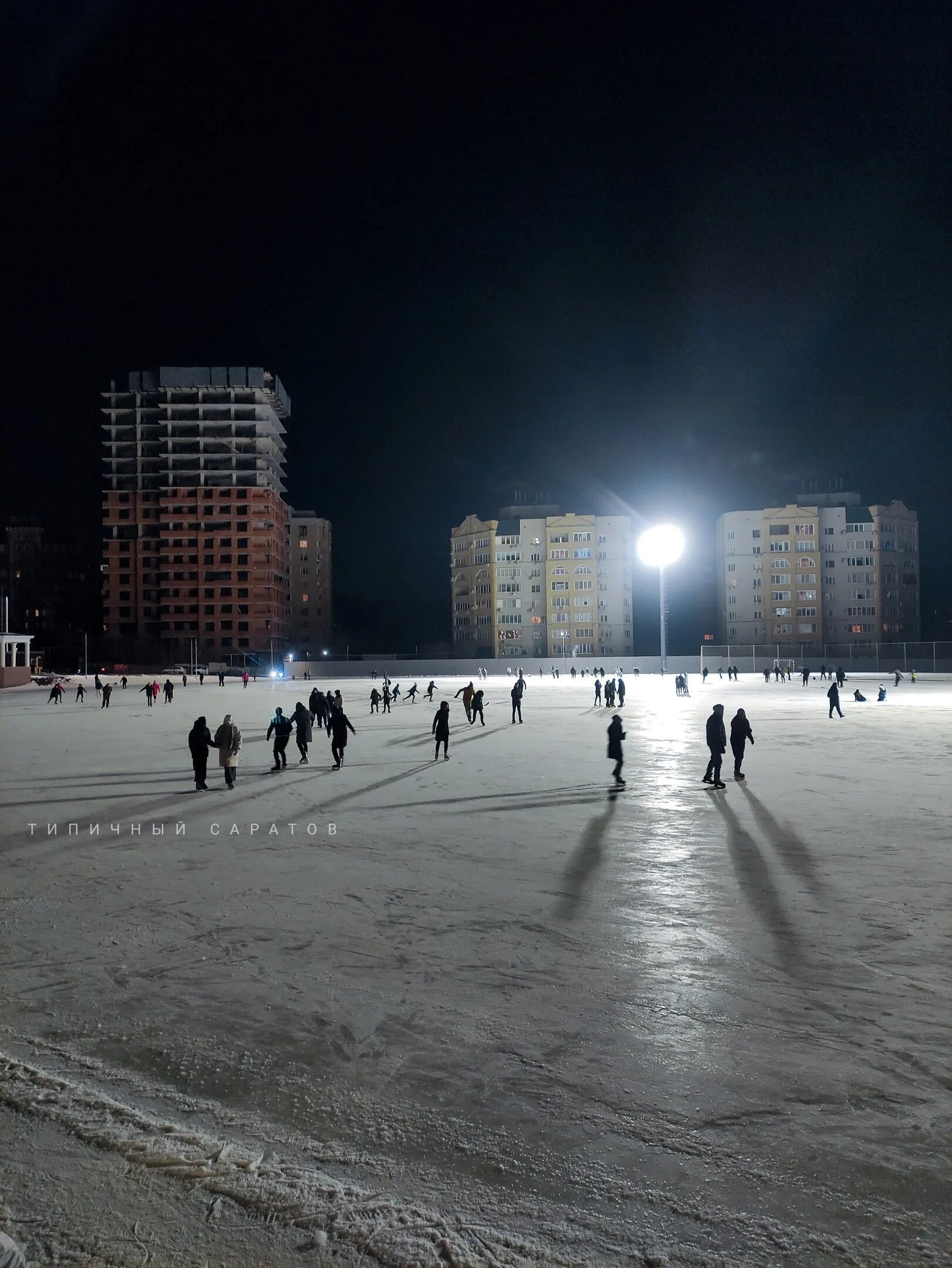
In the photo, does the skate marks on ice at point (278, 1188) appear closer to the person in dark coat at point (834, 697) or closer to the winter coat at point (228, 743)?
the winter coat at point (228, 743)

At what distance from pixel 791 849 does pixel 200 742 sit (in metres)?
9.30

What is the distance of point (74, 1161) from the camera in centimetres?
345

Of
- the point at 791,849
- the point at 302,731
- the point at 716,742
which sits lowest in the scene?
the point at 791,849

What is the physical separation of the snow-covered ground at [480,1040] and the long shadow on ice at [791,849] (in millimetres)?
57

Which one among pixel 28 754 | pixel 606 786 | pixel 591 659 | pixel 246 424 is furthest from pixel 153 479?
pixel 606 786

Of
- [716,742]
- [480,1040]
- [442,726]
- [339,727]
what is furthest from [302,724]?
[480,1040]

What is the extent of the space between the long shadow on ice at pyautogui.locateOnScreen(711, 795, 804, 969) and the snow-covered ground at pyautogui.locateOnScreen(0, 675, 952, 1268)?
0.04 meters

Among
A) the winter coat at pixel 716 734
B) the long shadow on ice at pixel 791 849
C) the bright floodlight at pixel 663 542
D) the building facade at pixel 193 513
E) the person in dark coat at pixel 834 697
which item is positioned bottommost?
the long shadow on ice at pixel 791 849

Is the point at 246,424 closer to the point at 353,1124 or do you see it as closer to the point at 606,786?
the point at 606,786

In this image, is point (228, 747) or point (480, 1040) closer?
point (480, 1040)

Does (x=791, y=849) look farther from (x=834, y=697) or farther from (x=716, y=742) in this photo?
(x=834, y=697)

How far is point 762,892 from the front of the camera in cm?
728

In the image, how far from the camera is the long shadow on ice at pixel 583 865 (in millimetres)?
6918

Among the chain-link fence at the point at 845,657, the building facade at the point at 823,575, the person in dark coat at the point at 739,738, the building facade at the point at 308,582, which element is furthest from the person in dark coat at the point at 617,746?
the building facade at the point at 308,582
